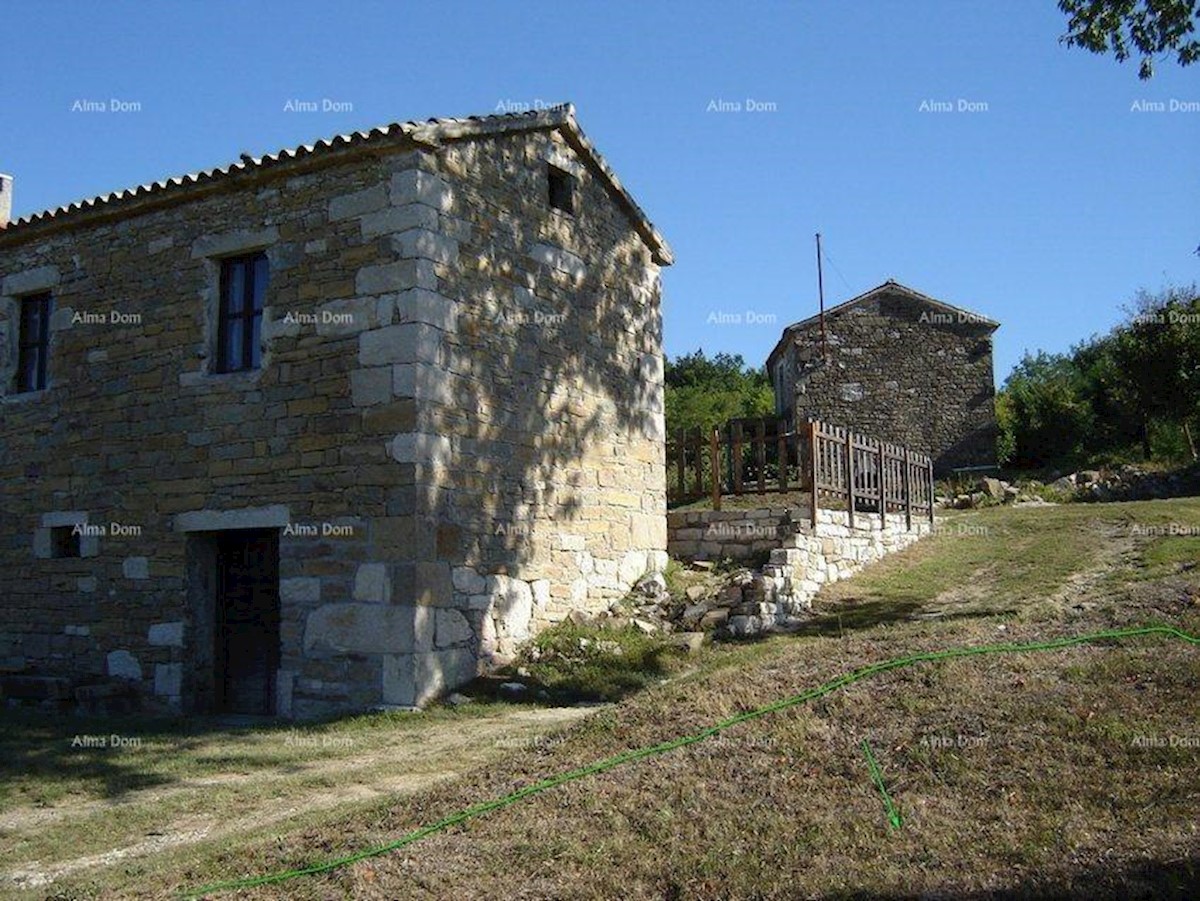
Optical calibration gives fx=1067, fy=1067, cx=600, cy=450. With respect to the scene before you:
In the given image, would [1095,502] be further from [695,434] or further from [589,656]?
[589,656]

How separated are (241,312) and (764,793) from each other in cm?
786

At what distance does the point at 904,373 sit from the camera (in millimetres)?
26016

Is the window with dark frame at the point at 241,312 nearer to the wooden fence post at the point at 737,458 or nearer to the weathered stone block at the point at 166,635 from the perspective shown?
the weathered stone block at the point at 166,635

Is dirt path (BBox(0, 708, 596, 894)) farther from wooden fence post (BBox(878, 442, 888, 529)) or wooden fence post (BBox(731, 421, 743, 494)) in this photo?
wooden fence post (BBox(878, 442, 888, 529))

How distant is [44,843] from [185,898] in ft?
5.77

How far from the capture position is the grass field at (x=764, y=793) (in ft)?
15.2

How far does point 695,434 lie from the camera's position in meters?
15.4

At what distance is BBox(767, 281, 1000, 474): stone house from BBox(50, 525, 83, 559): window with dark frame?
17.8 m

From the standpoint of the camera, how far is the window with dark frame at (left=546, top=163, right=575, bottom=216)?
1223 cm

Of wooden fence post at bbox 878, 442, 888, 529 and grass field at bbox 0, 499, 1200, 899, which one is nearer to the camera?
grass field at bbox 0, 499, 1200, 899

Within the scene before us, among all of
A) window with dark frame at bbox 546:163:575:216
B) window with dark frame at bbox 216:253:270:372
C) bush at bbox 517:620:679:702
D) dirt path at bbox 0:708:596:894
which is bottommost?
dirt path at bbox 0:708:596:894

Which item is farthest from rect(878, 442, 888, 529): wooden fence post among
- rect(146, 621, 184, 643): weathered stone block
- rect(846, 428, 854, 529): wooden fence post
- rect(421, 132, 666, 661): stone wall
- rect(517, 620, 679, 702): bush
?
rect(146, 621, 184, 643): weathered stone block

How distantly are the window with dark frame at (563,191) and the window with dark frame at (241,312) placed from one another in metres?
3.35

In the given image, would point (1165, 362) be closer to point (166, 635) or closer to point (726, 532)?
point (726, 532)
